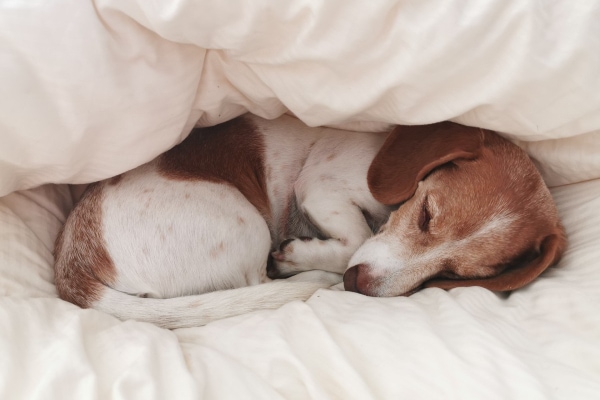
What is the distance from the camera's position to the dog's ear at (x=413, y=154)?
1386 mm

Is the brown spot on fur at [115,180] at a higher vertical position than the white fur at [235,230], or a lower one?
higher

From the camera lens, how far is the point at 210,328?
117 centimetres

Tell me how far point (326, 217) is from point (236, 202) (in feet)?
0.97

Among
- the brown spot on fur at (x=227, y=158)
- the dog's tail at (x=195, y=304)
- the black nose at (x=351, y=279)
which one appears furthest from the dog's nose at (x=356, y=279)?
the brown spot on fur at (x=227, y=158)

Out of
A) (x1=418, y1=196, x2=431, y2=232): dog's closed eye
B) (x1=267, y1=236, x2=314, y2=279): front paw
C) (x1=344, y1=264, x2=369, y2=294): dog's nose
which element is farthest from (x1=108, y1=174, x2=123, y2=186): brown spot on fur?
(x1=418, y1=196, x2=431, y2=232): dog's closed eye

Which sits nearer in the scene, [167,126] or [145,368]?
[145,368]

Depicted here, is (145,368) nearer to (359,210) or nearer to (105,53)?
(105,53)

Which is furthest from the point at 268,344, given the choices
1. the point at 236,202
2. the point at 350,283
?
the point at 236,202

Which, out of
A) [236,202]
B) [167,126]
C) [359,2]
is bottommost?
[236,202]

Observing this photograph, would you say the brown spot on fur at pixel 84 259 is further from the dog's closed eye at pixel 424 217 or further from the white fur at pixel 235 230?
the dog's closed eye at pixel 424 217

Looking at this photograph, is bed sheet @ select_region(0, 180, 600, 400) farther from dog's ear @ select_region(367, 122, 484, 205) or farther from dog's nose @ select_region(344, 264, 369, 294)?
dog's ear @ select_region(367, 122, 484, 205)

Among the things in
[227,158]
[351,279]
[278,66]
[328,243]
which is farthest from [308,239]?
[278,66]

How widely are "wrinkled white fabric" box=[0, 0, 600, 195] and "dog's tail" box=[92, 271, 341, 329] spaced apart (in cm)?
34

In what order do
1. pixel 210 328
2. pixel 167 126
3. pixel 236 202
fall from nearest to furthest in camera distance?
pixel 210 328, pixel 167 126, pixel 236 202
